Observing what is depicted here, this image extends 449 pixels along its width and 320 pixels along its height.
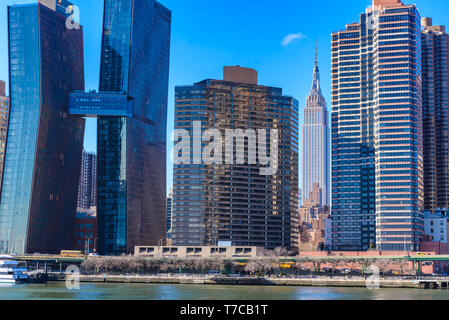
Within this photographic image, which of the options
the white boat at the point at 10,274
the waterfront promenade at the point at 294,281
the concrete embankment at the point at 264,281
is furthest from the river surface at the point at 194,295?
the concrete embankment at the point at 264,281

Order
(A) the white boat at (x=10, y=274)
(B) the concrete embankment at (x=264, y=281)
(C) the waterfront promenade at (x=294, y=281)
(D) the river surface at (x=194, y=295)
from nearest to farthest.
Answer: (D) the river surface at (x=194, y=295)
(A) the white boat at (x=10, y=274)
(C) the waterfront promenade at (x=294, y=281)
(B) the concrete embankment at (x=264, y=281)

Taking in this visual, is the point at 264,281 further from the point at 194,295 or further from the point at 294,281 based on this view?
the point at 194,295

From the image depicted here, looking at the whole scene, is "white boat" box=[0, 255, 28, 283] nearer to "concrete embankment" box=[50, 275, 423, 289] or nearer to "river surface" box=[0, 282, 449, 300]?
"river surface" box=[0, 282, 449, 300]

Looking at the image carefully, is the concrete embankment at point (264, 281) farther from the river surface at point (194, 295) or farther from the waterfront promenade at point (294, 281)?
the river surface at point (194, 295)

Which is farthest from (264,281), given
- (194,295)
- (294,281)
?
(194,295)

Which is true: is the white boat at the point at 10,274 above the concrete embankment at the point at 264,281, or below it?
above

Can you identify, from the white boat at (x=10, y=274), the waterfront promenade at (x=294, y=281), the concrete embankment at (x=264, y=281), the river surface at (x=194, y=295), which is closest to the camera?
the river surface at (x=194, y=295)

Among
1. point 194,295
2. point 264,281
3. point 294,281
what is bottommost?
point 264,281

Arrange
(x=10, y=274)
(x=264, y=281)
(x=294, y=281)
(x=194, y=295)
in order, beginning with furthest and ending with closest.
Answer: (x=264, y=281), (x=294, y=281), (x=10, y=274), (x=194, y=295)

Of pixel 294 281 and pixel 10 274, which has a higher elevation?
pixel 10 274
